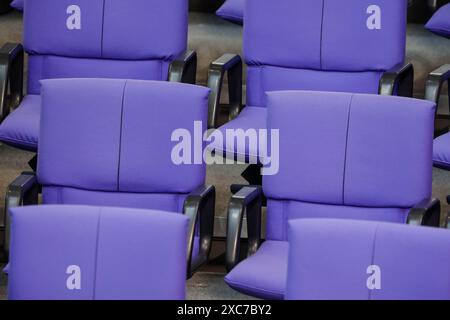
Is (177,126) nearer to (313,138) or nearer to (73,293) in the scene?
(313,138)

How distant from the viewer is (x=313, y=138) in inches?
57.3

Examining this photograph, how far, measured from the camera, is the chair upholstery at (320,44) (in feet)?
5.70

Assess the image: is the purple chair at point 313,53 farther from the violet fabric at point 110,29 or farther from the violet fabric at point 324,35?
the violet fabric at point 110,29

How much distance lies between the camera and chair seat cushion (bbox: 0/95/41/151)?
1.67 metres

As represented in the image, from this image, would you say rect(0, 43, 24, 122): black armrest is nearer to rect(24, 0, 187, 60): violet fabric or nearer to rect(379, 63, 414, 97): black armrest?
rect(24, 0, 187, 60): violet fabric

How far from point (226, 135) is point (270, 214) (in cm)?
20

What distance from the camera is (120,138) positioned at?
4.84 ft

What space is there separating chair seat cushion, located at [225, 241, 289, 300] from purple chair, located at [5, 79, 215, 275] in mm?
83

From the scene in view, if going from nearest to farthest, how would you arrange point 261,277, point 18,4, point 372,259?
point 372,259 < point 261,277 < point 18,4

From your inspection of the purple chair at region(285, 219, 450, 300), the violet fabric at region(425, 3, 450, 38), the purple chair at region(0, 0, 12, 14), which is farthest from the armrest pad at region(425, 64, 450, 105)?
the purple chair at region(0, 0, 12, 14)

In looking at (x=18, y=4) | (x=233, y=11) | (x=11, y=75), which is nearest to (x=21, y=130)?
(x=11, y=75)

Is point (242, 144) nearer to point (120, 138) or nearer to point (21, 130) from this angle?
point (120, 138)

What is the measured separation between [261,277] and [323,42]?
1.74ft
